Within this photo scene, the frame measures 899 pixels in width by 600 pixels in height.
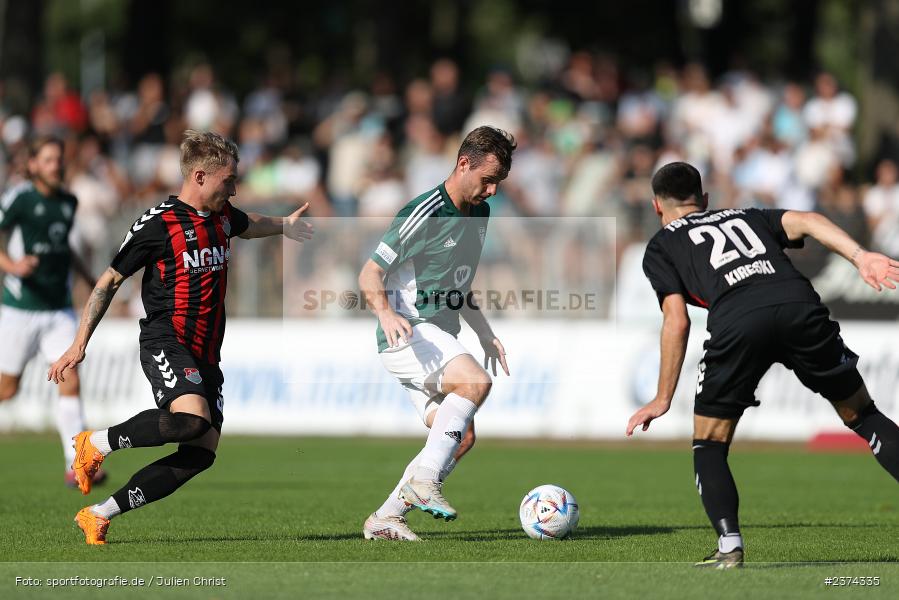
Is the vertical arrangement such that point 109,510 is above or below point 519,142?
below

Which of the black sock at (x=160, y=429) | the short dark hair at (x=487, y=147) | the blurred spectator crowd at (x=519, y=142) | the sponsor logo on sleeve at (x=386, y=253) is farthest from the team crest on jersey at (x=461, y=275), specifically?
the blurred spectator crowd at (x=519, y=142)

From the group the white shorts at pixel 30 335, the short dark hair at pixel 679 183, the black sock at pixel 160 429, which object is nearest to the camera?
the short dark hair at pixel 679 183

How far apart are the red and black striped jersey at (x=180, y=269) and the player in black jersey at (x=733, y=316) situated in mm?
2709

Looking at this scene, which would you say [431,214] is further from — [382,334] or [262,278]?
[262,278]

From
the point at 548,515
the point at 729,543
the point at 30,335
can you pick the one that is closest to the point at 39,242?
the point at 30,335

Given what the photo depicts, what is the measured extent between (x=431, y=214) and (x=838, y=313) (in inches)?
406

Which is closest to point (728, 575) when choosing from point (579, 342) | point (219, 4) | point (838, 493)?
point (838, 493)

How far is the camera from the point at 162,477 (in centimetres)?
866

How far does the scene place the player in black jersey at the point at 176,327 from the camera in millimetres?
8586

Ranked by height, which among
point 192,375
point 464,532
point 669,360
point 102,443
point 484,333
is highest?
point 484,333

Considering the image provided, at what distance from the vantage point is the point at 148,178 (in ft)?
73.4

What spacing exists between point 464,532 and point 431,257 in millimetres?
1873

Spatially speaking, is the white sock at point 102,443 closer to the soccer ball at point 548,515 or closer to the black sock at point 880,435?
the soccer ball at point 548,515

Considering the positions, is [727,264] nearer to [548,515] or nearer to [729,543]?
[729,543]
